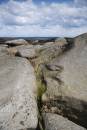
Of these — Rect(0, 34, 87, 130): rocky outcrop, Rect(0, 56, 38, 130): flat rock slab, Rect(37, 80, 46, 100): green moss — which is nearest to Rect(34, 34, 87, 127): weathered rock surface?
Rect(0, 34, 87, 130): rocky outcrop

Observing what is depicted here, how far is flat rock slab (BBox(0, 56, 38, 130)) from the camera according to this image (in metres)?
7.53

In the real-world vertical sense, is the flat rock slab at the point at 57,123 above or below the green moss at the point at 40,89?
below

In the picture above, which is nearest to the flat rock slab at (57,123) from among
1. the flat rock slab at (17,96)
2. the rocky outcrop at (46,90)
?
the rocky outcrop at (46,90)

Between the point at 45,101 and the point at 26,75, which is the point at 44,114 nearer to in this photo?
the point at 45,101

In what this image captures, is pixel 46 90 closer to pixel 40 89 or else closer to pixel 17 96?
pixel 40 89

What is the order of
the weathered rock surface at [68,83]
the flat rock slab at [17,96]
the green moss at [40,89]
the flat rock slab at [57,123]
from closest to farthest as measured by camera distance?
the flat rock slab at [57,123], the flat rock slab at [17,96], the weathered rock surface at [68,83], the green moss at [40,89]

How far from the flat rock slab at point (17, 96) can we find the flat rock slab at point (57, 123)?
375 millimetres

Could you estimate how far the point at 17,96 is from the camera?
26.2 feet

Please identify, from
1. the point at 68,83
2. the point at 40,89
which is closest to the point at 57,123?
the point at 68,83

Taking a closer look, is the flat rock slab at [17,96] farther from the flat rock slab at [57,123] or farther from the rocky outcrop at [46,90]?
the flat rock slab at [57,123]

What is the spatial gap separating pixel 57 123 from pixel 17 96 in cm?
139

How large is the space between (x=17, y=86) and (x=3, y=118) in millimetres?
958

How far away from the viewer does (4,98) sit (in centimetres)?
796

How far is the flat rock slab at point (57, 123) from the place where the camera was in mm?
6968
